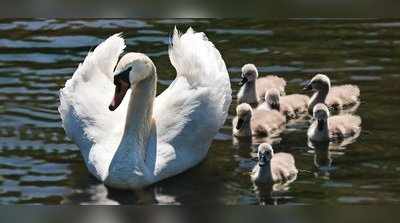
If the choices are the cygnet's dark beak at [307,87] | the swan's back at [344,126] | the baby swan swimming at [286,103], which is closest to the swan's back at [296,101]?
the baby swan swimming at [286,103]

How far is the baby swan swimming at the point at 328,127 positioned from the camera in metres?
7.27

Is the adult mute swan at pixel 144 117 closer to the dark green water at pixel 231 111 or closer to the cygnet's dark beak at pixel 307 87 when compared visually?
the dark green water at pixel 231 111

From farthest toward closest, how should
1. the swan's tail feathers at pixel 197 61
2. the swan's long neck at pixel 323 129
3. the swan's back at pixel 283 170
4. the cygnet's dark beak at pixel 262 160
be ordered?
the swan's long neck at pixel 323 129 < the swan's tail feathers at pixel 197 61 < the swan's back at pixel 283 170 < the cygnet's dark beak at pixel 262 160

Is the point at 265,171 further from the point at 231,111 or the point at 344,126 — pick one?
the point at 231,111

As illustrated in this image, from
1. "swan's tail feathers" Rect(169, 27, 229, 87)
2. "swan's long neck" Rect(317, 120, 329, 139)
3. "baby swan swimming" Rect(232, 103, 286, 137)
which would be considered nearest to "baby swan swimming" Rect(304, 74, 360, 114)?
"baby swan swimming" Rect(232, 103, 286, 137)

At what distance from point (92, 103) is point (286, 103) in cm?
230

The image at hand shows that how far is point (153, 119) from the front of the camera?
260 inches

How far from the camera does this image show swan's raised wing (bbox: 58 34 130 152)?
6523 mm

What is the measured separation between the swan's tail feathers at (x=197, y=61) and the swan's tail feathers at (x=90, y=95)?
0.61 m

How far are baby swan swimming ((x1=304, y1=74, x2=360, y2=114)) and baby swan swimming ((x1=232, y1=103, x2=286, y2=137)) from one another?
0.56 meters

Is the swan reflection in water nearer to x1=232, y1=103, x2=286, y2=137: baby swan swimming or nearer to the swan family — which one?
the swan family

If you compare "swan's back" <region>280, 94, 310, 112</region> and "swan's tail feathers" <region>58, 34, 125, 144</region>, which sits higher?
"swan's tail feathers" <region>58, 34, 125, 144</region>

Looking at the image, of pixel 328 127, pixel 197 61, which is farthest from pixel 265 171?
pixel 328 127

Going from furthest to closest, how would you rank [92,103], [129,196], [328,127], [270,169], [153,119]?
[328,127], [92,103], [153,119], [270,169], [129,196]
